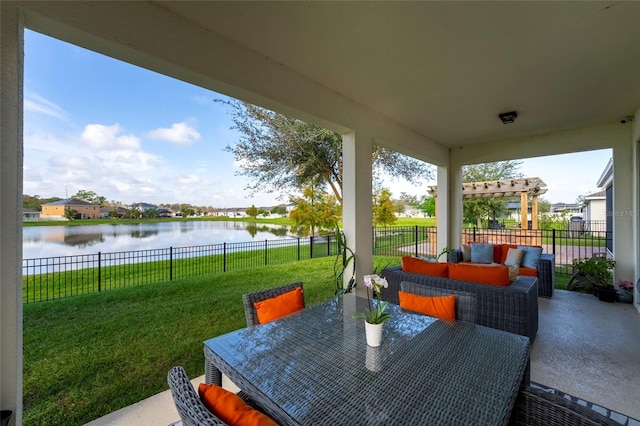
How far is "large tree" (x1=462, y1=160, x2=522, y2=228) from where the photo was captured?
11188 millimetres

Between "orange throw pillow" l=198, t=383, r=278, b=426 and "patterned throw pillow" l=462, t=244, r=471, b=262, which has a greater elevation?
"orange throw pillow" l=198, t=383, r=278, b=426

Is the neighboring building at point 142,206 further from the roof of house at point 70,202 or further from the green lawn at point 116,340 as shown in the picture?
the green lawn at point 116,340

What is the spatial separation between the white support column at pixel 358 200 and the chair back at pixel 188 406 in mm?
2577

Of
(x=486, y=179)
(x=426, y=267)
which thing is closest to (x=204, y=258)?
(x=426, y=267)

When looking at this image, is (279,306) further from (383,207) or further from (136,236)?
(383,207)

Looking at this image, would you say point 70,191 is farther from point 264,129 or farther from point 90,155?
point 264,129

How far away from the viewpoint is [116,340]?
9.34ft

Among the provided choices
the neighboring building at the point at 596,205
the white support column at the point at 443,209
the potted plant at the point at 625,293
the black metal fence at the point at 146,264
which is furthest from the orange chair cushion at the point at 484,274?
the neighboring building at the point at 596,205

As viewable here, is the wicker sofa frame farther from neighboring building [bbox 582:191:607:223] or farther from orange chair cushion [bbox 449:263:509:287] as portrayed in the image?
neighboring building [bbox 582:191:607:223]

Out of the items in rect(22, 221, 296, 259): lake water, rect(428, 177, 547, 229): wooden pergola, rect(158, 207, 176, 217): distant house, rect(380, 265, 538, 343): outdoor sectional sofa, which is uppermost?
rect(428, 177, 547, 229): wooden pergola

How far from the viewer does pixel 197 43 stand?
6.48 ft

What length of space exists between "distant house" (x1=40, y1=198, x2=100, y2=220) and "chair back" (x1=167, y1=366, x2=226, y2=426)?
9.73ft

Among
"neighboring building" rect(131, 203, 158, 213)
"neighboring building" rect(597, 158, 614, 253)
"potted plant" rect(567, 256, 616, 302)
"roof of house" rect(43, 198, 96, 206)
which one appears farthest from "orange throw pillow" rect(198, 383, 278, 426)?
"neighboring building" rect(597, 158, 614, 253)

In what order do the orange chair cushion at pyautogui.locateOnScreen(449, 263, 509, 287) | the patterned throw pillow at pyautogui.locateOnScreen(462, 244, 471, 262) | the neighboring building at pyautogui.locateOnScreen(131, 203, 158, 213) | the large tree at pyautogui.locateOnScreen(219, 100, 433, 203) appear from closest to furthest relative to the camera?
1. the orange chair cushion at pyautogui.locateOnScreen(449, 263, 509, 287)
2. the neighboring building at pyautogui.locateOnScreen(131, 203, 158, 213)
3. the patterned throw pillow at pyautogui.locateOnScreen(462, 244, 471, 262)
4. the large tree at pyautogui.locateOnScreen(219, 100, 433, 203)
